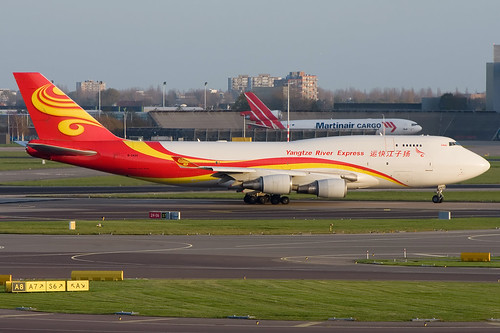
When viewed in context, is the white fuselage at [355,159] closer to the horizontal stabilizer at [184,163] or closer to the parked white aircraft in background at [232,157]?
the parked white aircraft in background at [232,157]

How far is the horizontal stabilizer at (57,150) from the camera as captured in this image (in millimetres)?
58094

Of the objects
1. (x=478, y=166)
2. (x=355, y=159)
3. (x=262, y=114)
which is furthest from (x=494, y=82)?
(x=355, y=159)

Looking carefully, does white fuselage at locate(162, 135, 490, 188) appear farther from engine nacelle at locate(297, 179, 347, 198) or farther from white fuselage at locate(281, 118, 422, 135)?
white fuselage at locate(281, 118, 422, 135)

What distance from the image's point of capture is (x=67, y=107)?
197 feet

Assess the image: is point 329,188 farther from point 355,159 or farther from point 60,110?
point 60,110

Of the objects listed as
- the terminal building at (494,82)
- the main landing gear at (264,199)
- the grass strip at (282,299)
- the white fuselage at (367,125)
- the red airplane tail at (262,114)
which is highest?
the terminal building at (494,82)

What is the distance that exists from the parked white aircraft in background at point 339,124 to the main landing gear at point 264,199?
92338 millimetres

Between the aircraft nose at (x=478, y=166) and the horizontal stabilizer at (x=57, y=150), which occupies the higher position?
the horizontal stabilizer at (x=57, y=150)

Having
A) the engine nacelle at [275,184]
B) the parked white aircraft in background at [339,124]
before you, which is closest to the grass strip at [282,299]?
the engine nacelle at [275,184]

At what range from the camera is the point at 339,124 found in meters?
160

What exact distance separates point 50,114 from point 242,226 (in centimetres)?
1986

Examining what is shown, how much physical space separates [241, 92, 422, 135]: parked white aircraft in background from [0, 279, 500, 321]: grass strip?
12512 cm

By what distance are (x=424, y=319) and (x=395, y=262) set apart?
1188cm

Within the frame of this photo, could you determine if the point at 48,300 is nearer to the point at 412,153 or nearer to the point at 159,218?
the point at 159,218
